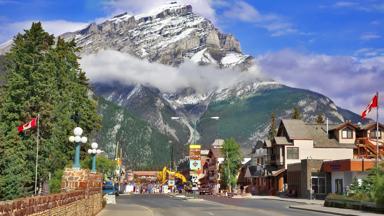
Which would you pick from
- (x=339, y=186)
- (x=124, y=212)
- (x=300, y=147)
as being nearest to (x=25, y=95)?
(x=124, y=212)

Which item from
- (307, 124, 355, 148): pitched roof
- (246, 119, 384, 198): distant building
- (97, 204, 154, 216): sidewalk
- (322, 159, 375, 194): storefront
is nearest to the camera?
(97, 204, 154, 216): sidewalk

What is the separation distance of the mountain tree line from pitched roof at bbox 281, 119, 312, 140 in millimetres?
46594

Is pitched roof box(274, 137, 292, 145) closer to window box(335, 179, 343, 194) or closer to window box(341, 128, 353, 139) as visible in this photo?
window box(341, 128, 353, 139)

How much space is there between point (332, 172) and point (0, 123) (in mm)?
41967

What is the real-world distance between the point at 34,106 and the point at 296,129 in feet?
178

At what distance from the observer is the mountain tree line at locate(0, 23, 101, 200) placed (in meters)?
49.0

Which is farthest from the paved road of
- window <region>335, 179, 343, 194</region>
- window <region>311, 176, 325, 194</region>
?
window <region>311, 176, 325, 194</region>

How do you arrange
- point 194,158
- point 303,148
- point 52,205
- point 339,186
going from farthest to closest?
point 303,148 < point 339,186 < point 194,158 < point 52,205

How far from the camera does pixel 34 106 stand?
169 feet

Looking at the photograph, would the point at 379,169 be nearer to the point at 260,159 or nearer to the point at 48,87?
the point at 48,87

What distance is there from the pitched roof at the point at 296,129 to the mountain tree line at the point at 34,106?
153 feet

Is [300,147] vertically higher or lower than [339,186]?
higher

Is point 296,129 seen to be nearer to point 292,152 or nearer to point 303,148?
point 303,148

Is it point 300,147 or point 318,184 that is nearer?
point 318,184
